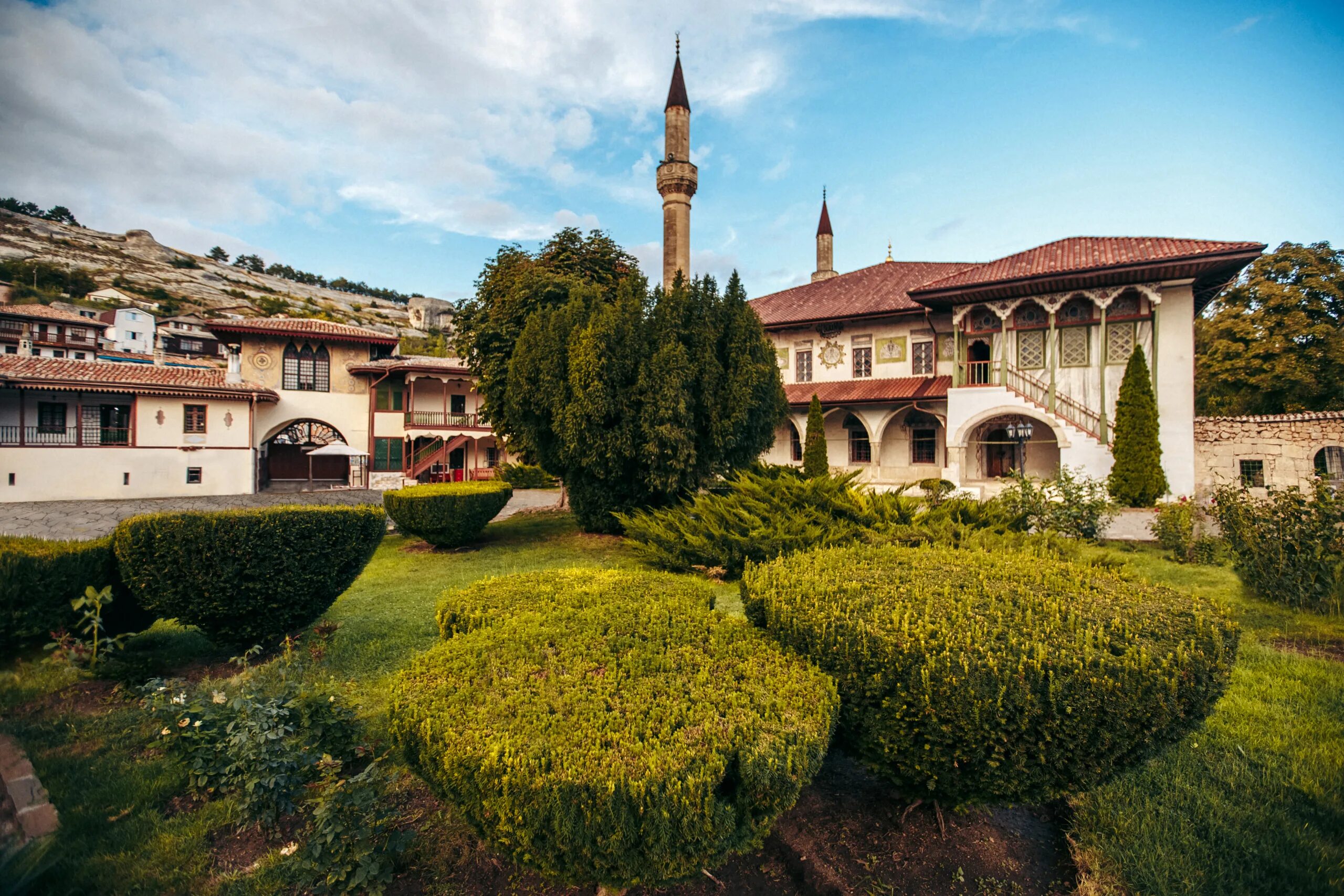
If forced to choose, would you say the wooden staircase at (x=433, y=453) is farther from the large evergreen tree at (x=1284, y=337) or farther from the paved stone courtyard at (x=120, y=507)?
the large evergreen tree at (x=1284, y=337)

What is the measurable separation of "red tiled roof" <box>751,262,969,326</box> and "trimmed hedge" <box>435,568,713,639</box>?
59.7 feet

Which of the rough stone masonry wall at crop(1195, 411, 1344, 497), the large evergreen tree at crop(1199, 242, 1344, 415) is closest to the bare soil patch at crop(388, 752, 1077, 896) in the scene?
the rough stone masonry wall at crop(1195, 411, 1344, 497)

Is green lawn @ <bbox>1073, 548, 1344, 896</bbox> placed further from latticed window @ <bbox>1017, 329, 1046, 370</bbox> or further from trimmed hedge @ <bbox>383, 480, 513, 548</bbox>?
latticed window @ <bbox>1017, 329, 1046, 370</bbox>

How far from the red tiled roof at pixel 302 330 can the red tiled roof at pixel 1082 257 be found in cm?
2025

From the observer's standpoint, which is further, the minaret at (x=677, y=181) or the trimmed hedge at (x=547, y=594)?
the minaret at (x=677, y=181)

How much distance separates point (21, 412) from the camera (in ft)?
60.6

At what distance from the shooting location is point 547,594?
143 inches

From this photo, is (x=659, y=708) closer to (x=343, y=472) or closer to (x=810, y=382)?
(x=810, y=382)

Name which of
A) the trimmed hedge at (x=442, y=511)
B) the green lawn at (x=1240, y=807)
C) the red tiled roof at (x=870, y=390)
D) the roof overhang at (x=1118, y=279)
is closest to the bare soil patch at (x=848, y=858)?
the green lawn at (x=1240, y=807)

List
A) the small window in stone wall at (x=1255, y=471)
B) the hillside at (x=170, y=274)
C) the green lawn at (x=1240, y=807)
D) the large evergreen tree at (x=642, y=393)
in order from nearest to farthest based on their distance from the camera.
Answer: the green lawn at (x=1240, y=807) → the large evergreen tree at (x=642, y=393) → the small window in stone wall at (x=1255, y=471) → the hillside at (x=170, y=274)

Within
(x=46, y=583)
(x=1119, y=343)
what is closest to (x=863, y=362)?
(x=1119, y=343)

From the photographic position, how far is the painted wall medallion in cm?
2158

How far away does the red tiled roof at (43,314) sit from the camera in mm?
40688

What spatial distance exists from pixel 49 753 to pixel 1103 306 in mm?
20145
